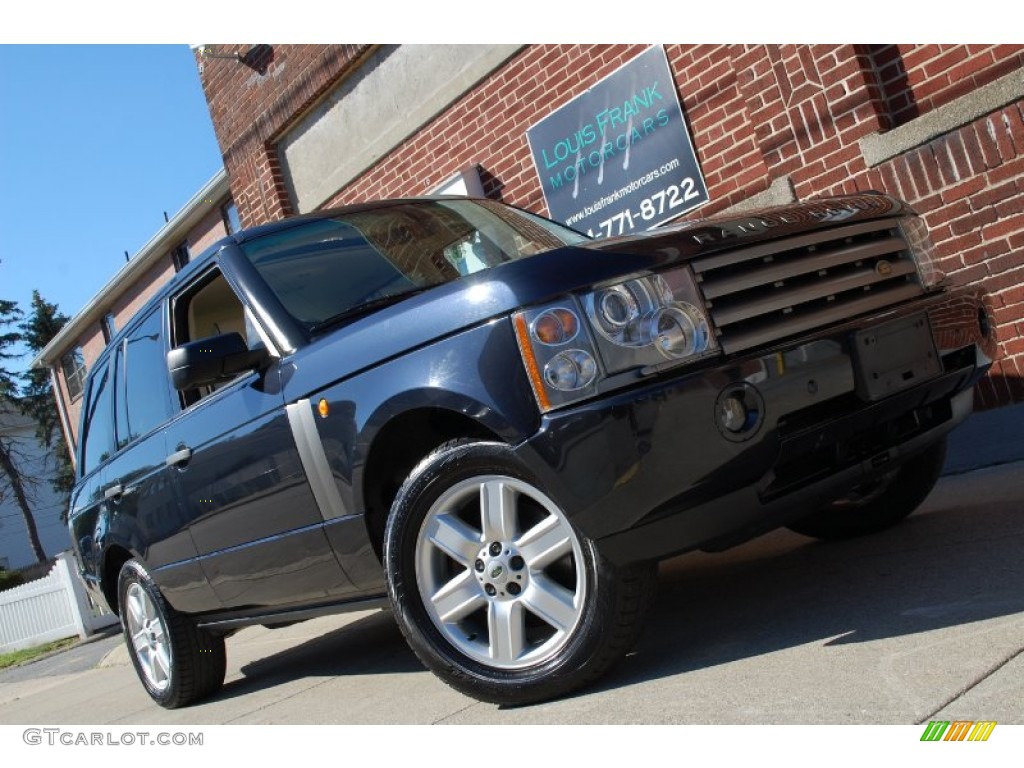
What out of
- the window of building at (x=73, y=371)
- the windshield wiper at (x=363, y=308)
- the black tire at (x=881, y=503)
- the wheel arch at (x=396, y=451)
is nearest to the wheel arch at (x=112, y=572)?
the windshield wiper at (x=363, y=308)

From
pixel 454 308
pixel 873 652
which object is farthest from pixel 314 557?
pixel 873 652

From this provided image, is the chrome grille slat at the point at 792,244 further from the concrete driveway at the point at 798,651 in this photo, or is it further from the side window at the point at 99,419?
the side window at the point at 99,419

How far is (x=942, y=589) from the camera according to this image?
3488 millimetres

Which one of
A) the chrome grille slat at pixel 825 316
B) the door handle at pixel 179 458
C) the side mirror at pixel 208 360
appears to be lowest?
the chrome grille slat at pixel 825 316

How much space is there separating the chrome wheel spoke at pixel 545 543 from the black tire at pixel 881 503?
5.42 feet

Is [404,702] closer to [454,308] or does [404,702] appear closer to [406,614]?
[406,614]

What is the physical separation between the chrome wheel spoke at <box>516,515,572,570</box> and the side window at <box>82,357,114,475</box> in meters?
3.13

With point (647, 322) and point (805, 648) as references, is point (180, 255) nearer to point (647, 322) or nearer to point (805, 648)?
point (647, 322)

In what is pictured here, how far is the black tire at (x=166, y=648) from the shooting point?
17.6ft

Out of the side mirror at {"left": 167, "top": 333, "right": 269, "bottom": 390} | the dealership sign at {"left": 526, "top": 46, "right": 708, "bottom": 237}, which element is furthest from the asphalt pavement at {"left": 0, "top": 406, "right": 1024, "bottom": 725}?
the dealership sign at {"left": 526, "top": 46, "right": 708, "bottom": 237}

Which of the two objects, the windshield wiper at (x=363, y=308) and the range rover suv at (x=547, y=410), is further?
the windshield wiper at (x=363, y=308)

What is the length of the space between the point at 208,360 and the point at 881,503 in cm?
269

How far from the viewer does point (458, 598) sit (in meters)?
3.48
